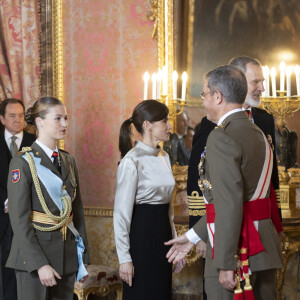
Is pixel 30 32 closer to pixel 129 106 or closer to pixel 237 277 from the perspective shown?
pixel 129 106

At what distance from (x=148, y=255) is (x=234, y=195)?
1101 millimetres

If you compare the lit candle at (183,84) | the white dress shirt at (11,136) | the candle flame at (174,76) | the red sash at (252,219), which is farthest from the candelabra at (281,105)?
the red sash at (252,219)

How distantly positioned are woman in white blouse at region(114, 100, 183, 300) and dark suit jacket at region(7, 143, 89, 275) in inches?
10.9

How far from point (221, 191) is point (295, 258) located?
9.54 feet

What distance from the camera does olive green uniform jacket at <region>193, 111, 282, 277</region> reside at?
85.3 inches

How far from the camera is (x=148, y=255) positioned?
3.12 m

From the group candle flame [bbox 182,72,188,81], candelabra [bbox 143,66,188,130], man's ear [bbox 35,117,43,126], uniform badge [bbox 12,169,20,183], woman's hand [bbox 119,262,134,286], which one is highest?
candle flame [bbox 182,72,188,81]

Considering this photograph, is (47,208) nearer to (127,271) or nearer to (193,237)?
(127,271)

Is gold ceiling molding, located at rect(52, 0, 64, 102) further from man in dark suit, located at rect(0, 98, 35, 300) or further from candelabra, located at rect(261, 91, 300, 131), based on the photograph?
candelabra, located at rect(261, 91, 300, 131)

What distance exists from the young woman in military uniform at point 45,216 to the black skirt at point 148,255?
0.30 m

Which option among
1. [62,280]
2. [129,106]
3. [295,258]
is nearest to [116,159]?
[129,106]

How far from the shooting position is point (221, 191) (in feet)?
7.16

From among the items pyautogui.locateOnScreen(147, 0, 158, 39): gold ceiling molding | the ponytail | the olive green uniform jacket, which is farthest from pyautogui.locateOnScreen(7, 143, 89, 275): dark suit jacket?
pyautogui.locateOnScreen(147, 0, 158, 39): gold ceiling molding

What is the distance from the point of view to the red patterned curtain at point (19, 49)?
4988 millimetres
